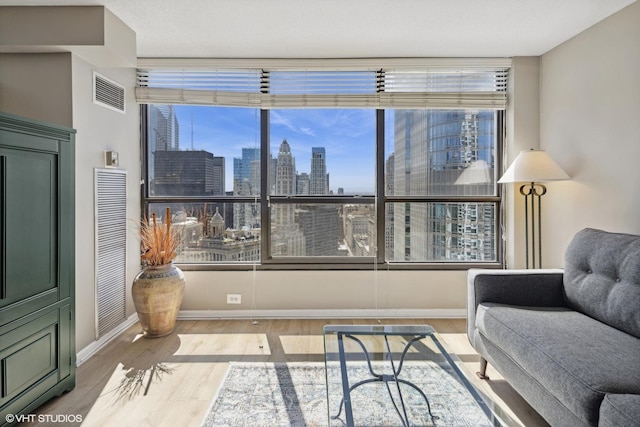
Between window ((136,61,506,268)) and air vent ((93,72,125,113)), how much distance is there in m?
0.38

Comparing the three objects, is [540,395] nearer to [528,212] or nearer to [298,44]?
[528,212]

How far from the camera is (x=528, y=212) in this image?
10.7 ft

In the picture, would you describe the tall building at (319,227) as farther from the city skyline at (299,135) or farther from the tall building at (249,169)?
the tall building at (249,169)

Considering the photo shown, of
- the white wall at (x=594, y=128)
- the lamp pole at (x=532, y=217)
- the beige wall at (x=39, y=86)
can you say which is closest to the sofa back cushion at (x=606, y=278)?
the white wall at (x=594, y=128)

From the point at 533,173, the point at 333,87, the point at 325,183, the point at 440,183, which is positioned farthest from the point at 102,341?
the point at 533,173

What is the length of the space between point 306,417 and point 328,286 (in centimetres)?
155

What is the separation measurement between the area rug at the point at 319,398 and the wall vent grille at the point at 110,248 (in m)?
1.24

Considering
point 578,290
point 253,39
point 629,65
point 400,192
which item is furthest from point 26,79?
point 629,65

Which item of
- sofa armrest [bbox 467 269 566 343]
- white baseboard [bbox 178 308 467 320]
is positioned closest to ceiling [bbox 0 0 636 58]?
sofa armrest [bbox 467 269 566 343]

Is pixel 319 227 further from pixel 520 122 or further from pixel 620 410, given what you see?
pixel 620 410

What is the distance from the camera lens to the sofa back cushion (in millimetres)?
1801

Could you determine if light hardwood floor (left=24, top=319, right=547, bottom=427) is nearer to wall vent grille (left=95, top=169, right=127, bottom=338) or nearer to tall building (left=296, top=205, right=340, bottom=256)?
wall vent grille (left=95, top=169, right=127, bottom=338)

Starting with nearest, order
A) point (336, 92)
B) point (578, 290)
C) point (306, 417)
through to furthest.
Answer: point (306, 417) < point (578, 290) < point (336, 92)

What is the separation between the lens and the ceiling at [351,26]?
2.32 meters
